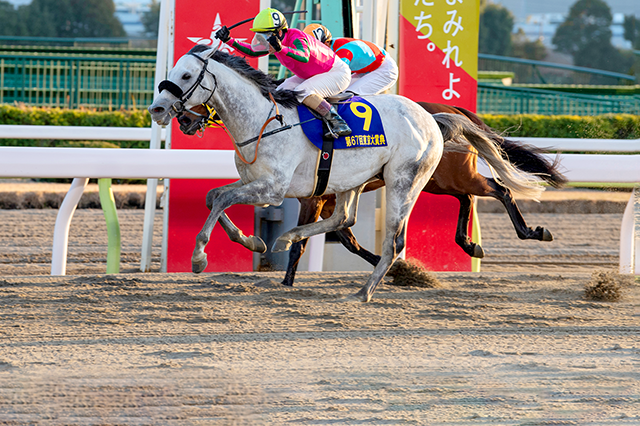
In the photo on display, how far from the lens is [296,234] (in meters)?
4.18

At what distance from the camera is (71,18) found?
92.2 ft

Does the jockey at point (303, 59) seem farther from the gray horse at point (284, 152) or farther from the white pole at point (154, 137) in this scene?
the white pole at point (154, 137)

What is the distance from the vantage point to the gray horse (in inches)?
146

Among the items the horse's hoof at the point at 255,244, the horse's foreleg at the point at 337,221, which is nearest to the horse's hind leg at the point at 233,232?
the horse's hoof at the point at 255,244

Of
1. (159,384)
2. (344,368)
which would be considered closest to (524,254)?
(344,368)

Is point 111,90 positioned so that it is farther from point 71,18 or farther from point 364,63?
point 364,63

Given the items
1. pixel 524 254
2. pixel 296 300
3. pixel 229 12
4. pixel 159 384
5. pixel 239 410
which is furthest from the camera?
pixel 524 254

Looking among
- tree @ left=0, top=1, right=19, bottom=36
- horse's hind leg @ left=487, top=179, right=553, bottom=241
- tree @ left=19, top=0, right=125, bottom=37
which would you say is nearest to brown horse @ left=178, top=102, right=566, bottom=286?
horse's hind leg @ left=487, top=179, right=553, bottom=241

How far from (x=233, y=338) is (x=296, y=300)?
97 cm

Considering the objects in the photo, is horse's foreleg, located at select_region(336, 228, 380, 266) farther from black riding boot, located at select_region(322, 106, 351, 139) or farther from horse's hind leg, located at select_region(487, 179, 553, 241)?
black riding boot, located at select_region(322, 106, 351, 139)

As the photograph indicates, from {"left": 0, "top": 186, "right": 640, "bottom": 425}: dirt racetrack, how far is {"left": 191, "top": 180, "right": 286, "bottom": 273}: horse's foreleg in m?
0.35

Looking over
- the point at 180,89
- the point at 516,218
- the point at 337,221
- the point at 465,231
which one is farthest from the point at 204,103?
the point at 516,218

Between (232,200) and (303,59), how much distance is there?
32.8 inches

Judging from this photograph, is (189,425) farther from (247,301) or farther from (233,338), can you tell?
(247,301)
